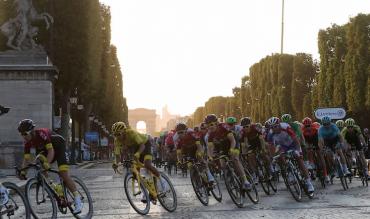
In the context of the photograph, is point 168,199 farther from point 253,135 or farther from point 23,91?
point 23,91

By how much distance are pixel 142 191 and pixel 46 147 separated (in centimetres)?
241

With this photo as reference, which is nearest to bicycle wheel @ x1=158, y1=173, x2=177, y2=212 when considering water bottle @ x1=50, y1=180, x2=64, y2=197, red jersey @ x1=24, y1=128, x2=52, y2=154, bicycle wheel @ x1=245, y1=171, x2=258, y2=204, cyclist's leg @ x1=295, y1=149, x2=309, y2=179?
bicycle wheel @ x1=245, y1=171, x2=258, y2=204

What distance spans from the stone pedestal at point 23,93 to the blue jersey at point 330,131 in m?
17.1

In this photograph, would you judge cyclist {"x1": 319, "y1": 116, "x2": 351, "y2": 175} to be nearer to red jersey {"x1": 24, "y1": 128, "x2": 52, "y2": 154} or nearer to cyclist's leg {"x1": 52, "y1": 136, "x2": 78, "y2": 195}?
cyclist's leg {"x1": 52, "y1": 136, "x2": 78, "y2": 195}

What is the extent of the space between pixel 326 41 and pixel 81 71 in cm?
2823

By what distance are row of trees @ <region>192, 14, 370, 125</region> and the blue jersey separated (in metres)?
39.7

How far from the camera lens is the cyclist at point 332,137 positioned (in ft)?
57.5

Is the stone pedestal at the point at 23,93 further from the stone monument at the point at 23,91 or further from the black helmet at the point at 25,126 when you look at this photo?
the black helmet at the point at 25,126

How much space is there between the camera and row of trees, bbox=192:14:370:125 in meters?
57.4

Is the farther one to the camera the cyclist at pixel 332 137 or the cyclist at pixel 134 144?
the cyclist at pixel 332 137

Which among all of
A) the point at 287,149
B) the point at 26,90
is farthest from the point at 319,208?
the point at 26,90

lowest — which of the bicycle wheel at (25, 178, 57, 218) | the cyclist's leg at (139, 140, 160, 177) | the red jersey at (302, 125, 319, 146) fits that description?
the bicycle wheel at (25, 178, 57, 218)

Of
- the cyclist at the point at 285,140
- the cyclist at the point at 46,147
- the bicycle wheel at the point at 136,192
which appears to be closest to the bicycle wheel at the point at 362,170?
the cyclist at the point at 285,140

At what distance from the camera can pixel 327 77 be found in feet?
207
